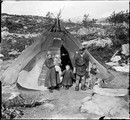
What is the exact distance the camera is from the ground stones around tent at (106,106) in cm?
607

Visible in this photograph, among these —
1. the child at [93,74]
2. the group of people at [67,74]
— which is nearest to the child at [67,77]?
the group of people at [67,74]

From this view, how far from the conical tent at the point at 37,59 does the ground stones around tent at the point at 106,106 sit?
75.7 inches

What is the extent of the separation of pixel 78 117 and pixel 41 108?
111cm

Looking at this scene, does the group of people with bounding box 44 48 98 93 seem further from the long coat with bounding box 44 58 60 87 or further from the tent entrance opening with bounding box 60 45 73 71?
the tent entrance opening with bounding box 60 45 73 71

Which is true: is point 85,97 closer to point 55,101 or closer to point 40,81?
point 55,101

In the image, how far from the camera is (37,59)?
865 cm

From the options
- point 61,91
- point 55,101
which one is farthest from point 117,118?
point 61,91

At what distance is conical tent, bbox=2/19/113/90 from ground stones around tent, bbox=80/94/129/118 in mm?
1923

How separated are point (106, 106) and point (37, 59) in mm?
3378

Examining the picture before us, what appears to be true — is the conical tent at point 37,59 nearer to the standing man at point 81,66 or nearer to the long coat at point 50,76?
the long coat at point 50,76

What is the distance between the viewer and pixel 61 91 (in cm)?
789

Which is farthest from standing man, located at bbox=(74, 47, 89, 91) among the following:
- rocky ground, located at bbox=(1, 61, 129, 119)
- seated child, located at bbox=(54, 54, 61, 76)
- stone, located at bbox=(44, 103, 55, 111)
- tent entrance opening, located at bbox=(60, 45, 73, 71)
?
stone, located at bbox=(44, 103, 55, 111)

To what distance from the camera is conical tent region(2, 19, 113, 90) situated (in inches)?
328

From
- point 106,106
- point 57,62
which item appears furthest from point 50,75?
point 106,106
